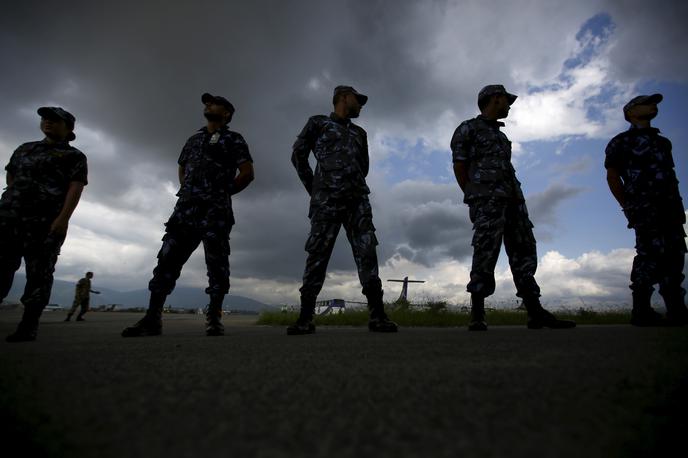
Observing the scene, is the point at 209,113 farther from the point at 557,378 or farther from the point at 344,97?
the point at 557,378

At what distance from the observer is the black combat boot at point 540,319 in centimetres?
346

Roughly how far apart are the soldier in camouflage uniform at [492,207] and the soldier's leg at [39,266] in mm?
3689

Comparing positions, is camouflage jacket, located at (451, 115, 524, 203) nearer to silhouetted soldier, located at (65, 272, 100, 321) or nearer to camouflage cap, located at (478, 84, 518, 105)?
camouflage cap, located at (478, 84, 518, 105)

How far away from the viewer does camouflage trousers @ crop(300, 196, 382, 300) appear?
3.48 m

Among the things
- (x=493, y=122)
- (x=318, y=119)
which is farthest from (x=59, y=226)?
(x=493, y=122)

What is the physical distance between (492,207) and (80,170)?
3864 mm

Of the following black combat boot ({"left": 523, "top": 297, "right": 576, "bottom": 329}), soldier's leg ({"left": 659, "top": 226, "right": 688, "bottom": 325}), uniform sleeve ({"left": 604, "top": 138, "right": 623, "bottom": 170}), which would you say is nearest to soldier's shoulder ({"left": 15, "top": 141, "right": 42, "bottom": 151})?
black combat boot ({"left": 523, "top": 297, "right": 576, "bottom": 329})

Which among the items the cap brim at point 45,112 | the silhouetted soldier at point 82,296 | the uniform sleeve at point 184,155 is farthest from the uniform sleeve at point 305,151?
the silhouetted soldier at point 82,296

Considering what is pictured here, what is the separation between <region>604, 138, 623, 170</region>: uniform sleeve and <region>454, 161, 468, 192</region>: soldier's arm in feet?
5.61

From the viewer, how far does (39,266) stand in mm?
3166

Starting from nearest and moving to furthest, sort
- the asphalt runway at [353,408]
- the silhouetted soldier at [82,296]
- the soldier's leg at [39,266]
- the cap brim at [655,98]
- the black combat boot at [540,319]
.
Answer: the asphalt runway at [353,408], the soldier's leg at [39,266], the black combat boot at [540,319], the cap brim at [655,98], the silhouetted soldier at [82,296]

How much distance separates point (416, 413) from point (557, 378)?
53cm

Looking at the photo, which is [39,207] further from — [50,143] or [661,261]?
[661,261]

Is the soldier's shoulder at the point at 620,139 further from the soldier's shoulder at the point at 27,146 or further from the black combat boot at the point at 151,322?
the soldier's shoulder at the point at 27,146
